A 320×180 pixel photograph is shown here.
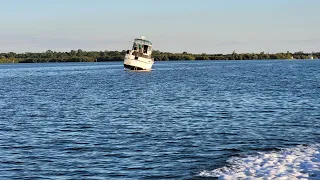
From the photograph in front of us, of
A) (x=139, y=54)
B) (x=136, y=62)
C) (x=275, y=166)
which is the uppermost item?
(x=139, y=54)

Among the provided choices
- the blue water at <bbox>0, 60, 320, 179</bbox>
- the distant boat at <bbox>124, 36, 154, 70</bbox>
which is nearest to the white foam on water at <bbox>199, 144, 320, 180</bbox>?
the blue water at <bbox>0, 60, 320, 179</bbox>

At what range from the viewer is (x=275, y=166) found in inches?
810

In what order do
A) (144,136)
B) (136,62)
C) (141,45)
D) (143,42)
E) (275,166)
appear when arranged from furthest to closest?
1. (136,62)
2. (143,42)
3. (141,45)
4. (144,136)
5. (275,166)

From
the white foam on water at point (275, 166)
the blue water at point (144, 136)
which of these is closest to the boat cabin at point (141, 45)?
the blue water at point (144, 136)

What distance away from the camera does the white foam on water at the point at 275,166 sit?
19.2 metres

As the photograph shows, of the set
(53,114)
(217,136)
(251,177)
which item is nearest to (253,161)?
(251,177)

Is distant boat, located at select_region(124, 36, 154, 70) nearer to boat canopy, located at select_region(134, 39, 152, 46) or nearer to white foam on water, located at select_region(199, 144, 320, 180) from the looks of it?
boat canopy, located at select_region(134, 39, 152, 46)

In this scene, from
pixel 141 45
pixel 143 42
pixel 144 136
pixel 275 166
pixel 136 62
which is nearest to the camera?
pixel 275 166

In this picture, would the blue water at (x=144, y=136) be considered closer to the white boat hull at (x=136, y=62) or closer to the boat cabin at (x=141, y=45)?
the boat cabin at (x=141, y=45)

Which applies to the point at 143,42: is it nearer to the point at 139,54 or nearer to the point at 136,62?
the point at 139,54

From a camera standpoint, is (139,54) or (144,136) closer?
(144,136)

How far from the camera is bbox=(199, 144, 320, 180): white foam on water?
755 inches

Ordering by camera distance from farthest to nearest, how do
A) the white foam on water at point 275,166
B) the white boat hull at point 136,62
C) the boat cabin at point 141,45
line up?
the white boat hull at point 136,62, the boat cabin at point 141,45, the white foam on water at point 275,166

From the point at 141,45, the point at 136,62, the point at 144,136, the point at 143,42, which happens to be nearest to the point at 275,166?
the point at 144,136
